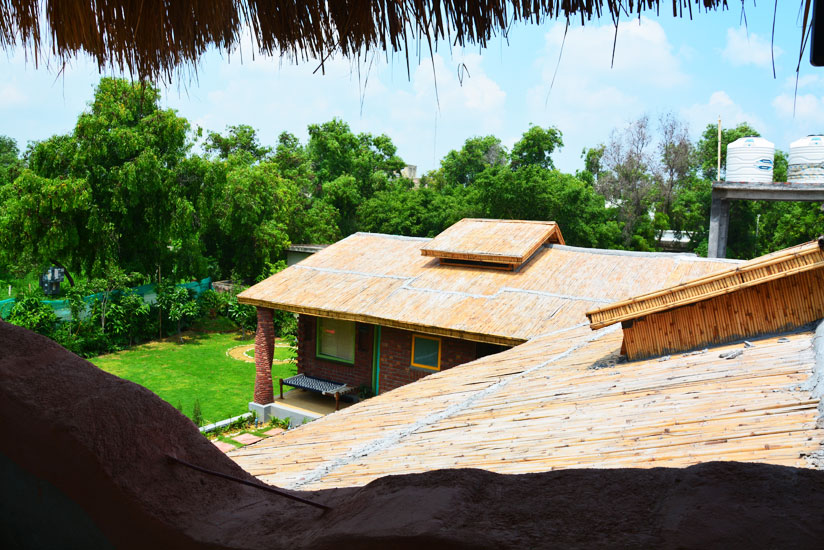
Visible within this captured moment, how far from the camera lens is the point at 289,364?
18.9 meters

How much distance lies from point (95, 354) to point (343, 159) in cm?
2156

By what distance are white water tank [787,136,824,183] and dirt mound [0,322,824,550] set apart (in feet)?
49.2

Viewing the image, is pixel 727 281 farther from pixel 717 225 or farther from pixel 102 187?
pixel 102 187

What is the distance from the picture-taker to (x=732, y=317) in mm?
4746

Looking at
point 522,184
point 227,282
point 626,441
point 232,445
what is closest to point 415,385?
point 626,441

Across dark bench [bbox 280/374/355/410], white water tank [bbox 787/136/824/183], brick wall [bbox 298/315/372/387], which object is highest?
white water tank [bbox 787/136/824/183]

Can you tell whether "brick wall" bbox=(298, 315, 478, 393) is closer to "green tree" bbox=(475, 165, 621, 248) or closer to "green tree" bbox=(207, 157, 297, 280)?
"green tree" bbox=(207, 157, 297, 280)

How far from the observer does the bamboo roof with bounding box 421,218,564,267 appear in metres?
13.0

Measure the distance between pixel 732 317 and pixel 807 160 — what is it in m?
11.6

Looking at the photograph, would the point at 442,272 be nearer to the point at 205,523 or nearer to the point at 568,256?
the point at 568,256

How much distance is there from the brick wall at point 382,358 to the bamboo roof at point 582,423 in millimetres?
6658

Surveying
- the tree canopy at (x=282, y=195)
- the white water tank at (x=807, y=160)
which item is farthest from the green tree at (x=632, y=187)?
the white water tank at (x=807, y=160)

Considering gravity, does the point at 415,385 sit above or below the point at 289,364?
above

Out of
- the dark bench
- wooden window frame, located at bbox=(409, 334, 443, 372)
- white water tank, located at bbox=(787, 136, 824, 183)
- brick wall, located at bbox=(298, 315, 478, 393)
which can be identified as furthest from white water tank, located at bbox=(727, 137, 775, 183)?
the dark bench
